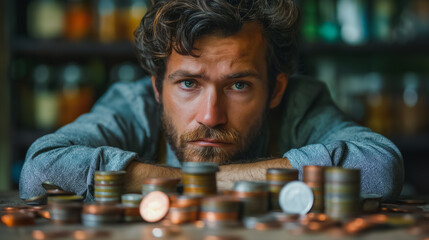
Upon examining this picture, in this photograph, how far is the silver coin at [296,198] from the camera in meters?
1.21

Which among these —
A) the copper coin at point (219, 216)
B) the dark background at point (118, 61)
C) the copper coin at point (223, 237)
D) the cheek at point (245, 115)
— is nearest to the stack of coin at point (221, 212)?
the copper coin at point (219, 216)

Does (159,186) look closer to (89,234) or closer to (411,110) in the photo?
(89,234)

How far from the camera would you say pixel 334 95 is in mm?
2723

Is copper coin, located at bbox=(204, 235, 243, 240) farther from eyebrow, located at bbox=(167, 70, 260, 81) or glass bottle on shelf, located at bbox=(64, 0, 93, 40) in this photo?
glass bottle on shelf, located at bbox=(64, 0, 93, 40)

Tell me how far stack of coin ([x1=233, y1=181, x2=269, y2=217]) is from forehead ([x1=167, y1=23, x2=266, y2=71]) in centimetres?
63

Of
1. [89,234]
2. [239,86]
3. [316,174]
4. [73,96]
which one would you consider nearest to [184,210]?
[89,234]

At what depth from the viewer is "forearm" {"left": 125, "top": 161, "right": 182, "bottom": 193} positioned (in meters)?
1.49

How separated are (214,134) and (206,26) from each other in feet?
1.18

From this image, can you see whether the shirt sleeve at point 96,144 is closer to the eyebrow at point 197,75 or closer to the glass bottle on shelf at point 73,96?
the eyebrow at point 197,75

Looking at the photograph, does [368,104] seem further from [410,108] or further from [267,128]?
[267,128]

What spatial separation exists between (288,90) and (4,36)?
1.47m

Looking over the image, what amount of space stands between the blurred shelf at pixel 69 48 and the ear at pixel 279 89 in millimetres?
816

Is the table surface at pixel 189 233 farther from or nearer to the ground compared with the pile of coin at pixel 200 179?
nearer to the ground

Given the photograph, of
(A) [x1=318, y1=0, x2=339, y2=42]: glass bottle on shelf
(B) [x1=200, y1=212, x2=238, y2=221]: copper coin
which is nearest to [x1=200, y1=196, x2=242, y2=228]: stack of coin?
(B) [x1=200, y1=212, x2=238, y2=221]: copper coin
